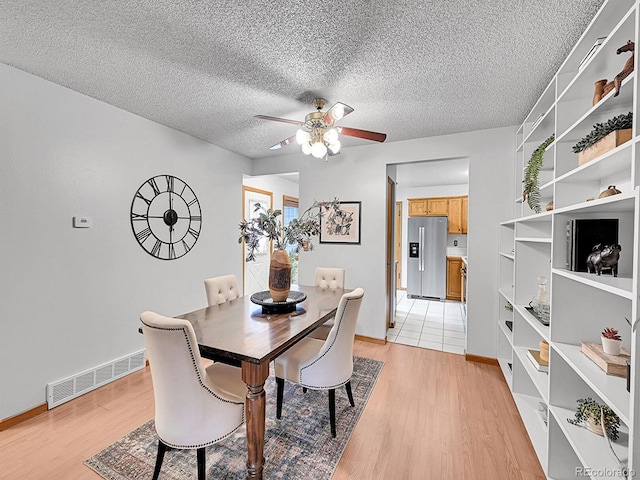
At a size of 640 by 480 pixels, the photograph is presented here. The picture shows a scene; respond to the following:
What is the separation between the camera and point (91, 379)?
2.43 meters

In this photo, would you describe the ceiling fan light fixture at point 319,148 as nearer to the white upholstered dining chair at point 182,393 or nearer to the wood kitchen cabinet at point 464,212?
the white upholstered dining chair at point 182,393

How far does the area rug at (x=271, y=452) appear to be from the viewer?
1.60m

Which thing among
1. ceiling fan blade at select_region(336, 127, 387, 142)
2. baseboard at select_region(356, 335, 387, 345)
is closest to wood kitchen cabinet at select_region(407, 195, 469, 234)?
baseboard at select_region(356, 335, 387, 345)

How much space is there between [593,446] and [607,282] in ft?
2.49

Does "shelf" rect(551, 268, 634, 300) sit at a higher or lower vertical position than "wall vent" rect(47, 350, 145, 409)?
higher

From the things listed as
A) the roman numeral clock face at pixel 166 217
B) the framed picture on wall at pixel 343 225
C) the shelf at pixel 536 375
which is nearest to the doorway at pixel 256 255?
the roman numeral clock face at pixel 166 217

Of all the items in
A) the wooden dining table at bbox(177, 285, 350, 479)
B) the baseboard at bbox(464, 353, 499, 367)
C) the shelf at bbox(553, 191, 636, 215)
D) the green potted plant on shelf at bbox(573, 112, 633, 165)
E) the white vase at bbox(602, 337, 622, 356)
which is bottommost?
the baseboard at bbox(464, 353, 499, 367)

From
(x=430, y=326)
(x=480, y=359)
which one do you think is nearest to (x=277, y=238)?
(x=480, y=359)

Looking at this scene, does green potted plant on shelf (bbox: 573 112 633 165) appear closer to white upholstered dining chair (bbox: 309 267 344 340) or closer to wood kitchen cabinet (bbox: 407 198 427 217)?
white upholstered dining chair (bbox: 309 267 344 340)

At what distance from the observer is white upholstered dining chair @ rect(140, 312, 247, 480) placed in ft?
4.16

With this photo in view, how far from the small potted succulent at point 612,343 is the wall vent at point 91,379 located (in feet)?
11.6

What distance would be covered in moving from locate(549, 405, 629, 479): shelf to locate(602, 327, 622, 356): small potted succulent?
41 centimetres

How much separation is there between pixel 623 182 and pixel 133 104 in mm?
3621

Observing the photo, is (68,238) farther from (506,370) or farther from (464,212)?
(464,212)
